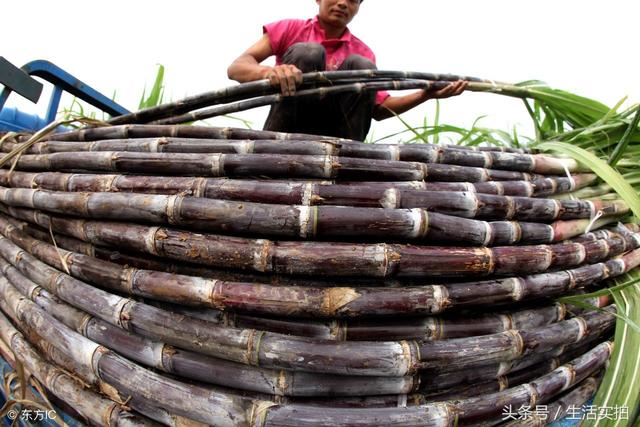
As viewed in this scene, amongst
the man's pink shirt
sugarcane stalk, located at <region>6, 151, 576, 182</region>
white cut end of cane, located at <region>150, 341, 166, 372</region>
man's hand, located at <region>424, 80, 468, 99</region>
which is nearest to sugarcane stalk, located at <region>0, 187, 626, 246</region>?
sugarcane stalk, located at <region>6, 151, 576, 182</region>

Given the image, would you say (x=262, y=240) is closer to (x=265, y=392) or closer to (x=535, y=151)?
(x=265, y=392)

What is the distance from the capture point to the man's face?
203cm

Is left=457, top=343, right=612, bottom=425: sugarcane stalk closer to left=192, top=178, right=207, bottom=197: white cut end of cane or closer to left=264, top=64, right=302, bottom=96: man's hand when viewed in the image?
left=192, top=178, right=207, bottom=197: white cut end of cane

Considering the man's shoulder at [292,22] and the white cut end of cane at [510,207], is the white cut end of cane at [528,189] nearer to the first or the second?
the white cut end of cane at [510,207]

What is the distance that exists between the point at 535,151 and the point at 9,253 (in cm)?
159

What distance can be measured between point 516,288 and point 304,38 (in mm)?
1766

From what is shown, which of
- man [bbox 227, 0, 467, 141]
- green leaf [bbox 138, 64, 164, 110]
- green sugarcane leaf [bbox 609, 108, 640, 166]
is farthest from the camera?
green leaf [bbox 138, 64, 164, 110]

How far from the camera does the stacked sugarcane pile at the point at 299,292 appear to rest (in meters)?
0.70

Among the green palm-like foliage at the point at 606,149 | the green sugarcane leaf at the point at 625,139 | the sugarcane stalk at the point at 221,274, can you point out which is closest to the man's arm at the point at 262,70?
the green palm-like foliage at the point at 606,149

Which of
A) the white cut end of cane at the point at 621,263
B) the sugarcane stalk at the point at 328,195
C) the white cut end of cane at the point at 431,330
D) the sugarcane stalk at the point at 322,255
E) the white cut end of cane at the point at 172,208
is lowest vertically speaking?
the white cut end of cane at the point at 431,330

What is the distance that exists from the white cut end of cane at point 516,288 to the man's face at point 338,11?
1.71 metres

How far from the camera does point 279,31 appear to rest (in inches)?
82.7

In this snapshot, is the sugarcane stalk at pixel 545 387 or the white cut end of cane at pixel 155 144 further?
the white cut end of cane at pixel 155 144

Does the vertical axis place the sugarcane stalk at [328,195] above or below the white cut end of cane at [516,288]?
above
